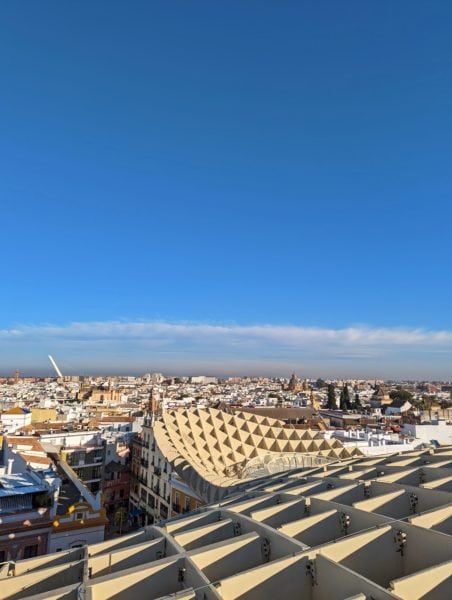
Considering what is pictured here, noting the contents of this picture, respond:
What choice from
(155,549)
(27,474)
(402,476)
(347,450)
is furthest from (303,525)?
(347,450)

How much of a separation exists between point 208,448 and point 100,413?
4974 centimetres

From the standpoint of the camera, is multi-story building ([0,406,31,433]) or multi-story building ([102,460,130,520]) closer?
multi-story building ([102,460,130,520])

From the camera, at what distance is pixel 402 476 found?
42.5 feet

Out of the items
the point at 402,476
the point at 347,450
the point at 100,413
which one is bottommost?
the point at 100,413

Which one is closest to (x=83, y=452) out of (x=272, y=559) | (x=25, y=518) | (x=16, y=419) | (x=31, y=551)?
(x=31, y=551)

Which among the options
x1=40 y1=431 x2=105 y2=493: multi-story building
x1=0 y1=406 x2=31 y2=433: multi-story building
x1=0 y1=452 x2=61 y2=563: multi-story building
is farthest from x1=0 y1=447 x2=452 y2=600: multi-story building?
x1=0 y1=406 x2=31 y2=433: multi-story building

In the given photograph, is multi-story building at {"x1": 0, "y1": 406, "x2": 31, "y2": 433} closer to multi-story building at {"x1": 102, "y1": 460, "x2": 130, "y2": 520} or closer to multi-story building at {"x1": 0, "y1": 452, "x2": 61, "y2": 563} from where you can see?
multi-story building at {"x1": 102, "y1": 460, "x2": 130, "y2": 520}

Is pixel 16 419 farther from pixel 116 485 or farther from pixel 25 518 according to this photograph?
pixel 25 518

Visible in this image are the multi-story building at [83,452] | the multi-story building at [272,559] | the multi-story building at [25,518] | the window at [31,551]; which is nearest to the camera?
the multi-story building at [272,559]

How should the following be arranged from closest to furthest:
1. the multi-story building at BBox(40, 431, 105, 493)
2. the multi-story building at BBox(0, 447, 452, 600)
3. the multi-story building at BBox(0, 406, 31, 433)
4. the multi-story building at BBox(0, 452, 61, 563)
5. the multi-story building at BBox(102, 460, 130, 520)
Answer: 1. the multi-story building at BBox(0, 447, 452, 600)
2. the multi-story building at BBox(0, 452, 61, 563)
3. the multi-story building at BBox(40, 431, 105, 493)
4. the multi-story building at BBox(102, 460, 130, 520)
5. the multi-story building at BBox(0, 406, 31, 433)

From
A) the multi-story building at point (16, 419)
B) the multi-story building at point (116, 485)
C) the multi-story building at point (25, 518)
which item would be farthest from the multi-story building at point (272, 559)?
the multi-story building at point (16, 419)

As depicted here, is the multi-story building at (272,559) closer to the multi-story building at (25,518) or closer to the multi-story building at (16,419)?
the multi-story building at (25,518)

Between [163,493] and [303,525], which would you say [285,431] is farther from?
[303,525]

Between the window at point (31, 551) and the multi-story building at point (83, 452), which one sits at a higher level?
the window at point (31, 551)
